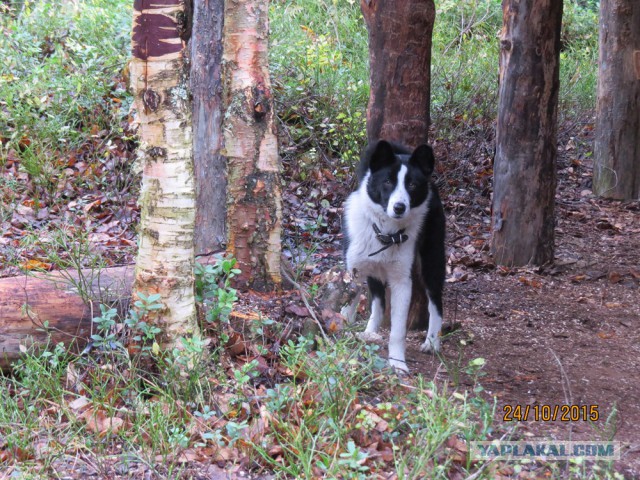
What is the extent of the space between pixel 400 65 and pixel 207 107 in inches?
65.8

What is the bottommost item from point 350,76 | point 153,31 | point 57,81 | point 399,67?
point 153,31

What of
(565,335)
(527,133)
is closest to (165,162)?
(565,335)

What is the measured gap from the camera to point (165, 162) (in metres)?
3.43

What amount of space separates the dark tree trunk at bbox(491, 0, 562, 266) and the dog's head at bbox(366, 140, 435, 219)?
2.23 meters

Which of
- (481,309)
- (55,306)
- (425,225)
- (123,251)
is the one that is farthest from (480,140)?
(55,306)

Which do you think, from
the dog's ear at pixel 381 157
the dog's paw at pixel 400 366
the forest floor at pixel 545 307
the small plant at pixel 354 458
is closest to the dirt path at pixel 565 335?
the forest floor at pixel 545 307

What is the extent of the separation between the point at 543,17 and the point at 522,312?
266 cm

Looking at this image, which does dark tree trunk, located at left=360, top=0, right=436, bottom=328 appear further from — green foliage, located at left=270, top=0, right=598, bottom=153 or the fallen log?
green foliage, located at left=270, top=0, right=598, bottom=153

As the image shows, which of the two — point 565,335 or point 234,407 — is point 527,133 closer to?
point 565,335

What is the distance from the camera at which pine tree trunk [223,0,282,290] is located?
446 centimetres

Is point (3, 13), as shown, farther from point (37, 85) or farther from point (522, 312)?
point (522, 312)

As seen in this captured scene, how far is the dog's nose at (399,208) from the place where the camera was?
4477 millimetres

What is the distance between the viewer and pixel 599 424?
3678 mm
